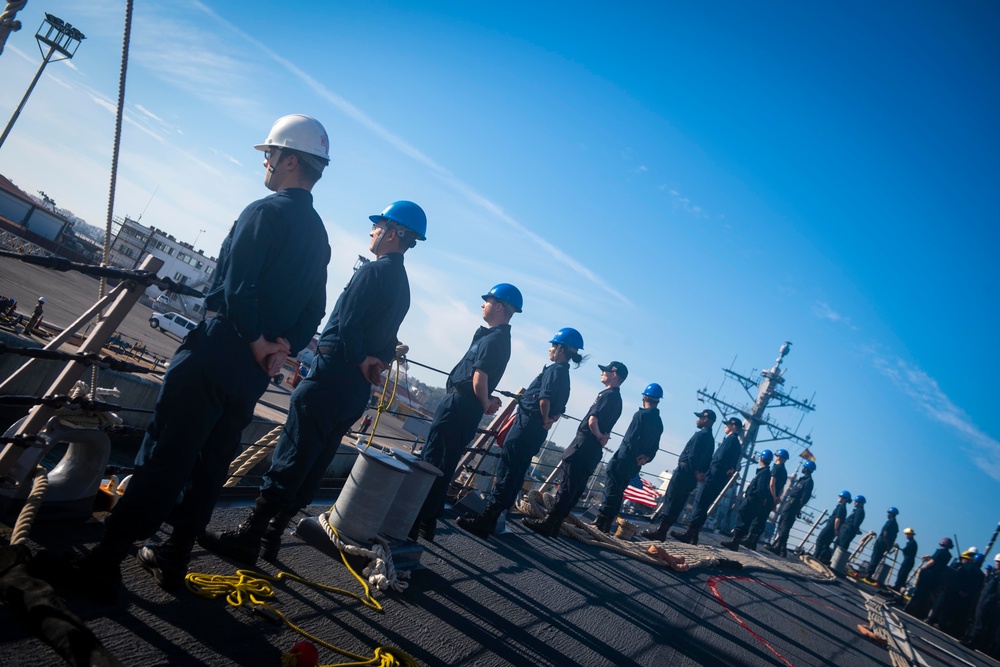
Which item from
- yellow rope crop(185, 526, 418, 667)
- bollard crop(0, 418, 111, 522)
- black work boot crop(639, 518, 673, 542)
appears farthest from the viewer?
black work boot crop(639, 518, 673, 542)

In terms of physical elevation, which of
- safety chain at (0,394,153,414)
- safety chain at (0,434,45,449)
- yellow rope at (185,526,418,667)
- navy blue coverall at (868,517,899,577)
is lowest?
yellow rope at (185,526,418,667)

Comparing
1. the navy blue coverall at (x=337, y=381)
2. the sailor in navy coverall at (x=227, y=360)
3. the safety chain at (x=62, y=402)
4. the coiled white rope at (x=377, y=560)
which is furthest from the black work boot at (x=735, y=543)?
the safety chain at (x=62, y=402)

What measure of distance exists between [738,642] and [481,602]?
2.28m

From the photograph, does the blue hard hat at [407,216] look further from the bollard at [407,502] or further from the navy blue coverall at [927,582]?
the navy blue coverall at [927,582]

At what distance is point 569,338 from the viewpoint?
5.45 metres

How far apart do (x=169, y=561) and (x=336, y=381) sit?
3.39ft

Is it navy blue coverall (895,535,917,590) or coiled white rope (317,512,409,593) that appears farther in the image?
navy blue coverall (895,535,917,590)

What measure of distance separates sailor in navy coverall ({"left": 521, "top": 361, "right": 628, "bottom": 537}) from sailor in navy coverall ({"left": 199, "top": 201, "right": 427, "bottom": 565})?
3.18m

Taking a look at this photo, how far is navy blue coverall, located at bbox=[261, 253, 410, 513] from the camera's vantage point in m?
2.86

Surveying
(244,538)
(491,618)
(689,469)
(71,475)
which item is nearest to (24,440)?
(71,475)

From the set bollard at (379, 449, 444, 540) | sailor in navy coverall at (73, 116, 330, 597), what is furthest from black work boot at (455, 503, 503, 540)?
sailor in navy coverall at (73, 116, 330, 597)

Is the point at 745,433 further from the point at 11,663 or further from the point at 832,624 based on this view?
the point at 11,663

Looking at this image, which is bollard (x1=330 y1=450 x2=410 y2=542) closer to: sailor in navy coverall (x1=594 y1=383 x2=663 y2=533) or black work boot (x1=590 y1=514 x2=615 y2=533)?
sailor in navy coverall (x1=594 y1=383 x2=663 y2=533)

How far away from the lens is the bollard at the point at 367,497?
3082 millimetres
